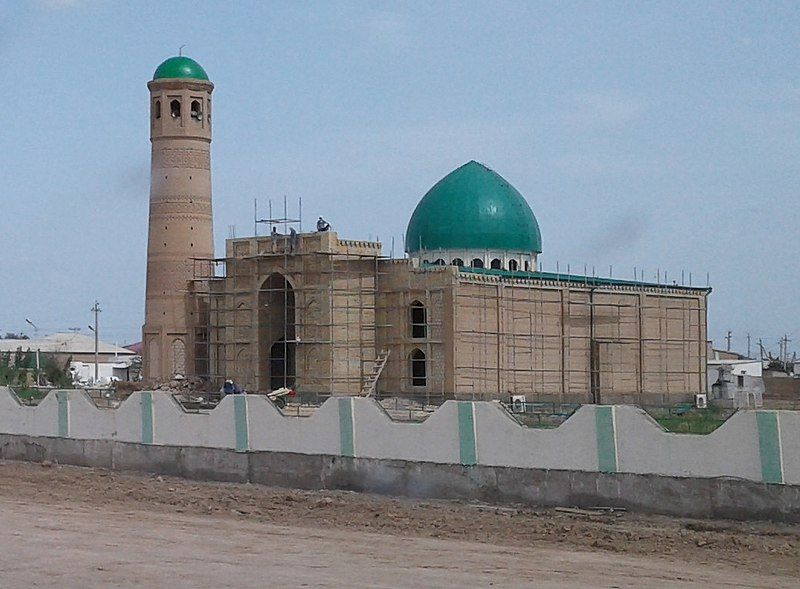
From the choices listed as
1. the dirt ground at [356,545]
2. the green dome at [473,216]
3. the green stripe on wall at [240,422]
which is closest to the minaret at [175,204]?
the green dome at [473,216]

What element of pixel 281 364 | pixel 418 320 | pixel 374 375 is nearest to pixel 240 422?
pixel 374 375

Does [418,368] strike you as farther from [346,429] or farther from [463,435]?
[463,435]

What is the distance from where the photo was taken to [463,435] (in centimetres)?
1608

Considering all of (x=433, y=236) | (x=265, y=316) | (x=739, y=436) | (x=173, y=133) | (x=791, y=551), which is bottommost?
(x=791, y=551)

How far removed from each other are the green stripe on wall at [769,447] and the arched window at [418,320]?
71.9 ft

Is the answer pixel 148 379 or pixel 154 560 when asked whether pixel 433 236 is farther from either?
pixel 154 560

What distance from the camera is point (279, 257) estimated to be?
120 feet

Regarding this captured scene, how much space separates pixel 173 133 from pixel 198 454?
78.3 ft

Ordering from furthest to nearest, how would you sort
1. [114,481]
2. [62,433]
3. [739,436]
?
[62,433] → [114,481] → [739,436]

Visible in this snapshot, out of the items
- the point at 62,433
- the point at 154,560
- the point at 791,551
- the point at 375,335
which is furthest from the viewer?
the point at 375,335

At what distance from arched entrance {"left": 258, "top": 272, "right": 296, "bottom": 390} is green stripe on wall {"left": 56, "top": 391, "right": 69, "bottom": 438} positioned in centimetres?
1567

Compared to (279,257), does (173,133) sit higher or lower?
higher

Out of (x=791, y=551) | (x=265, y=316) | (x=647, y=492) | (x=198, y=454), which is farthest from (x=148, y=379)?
(x=791, y=551)

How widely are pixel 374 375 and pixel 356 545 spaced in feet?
78.2
